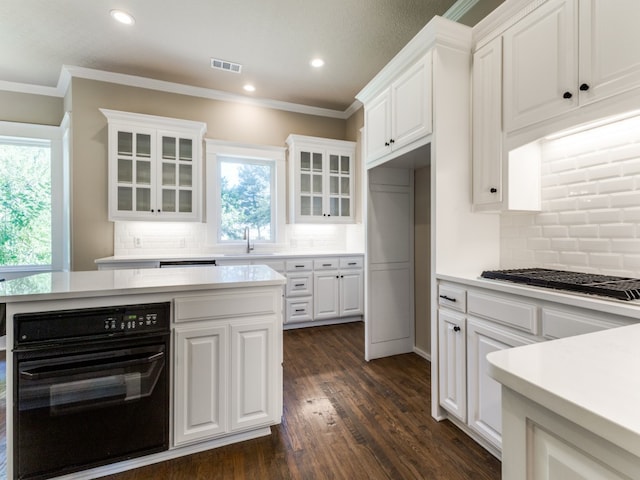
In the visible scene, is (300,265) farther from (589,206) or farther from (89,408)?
(589,206)

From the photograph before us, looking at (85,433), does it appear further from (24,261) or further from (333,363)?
(24,261)

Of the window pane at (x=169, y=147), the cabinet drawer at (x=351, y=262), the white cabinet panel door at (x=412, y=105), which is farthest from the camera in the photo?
the cabinet drawer at (x=351, y=262)

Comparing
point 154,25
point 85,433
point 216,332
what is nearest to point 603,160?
point 216,332

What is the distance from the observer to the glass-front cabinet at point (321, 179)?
4305mm

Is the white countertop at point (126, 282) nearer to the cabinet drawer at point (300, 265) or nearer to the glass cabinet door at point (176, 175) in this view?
the cabinet drawer at point (300, 265)

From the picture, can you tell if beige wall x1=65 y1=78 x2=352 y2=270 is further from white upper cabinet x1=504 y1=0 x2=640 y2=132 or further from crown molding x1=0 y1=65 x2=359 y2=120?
white upper cabinet x1=504 y1=0 x2=640 y2=132

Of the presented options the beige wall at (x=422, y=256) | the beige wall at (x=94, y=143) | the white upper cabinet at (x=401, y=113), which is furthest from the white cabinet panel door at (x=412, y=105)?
the beige wall at (x=94, y=143)

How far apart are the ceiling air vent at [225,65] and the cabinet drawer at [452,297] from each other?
10.8 ft

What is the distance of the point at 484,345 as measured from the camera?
167 cm

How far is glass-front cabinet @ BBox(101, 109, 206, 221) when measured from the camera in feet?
11.6

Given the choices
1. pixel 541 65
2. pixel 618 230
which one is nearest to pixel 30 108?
pixel 541 65

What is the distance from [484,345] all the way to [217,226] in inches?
138

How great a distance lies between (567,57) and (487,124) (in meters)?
0.50

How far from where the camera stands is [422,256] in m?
3.03
